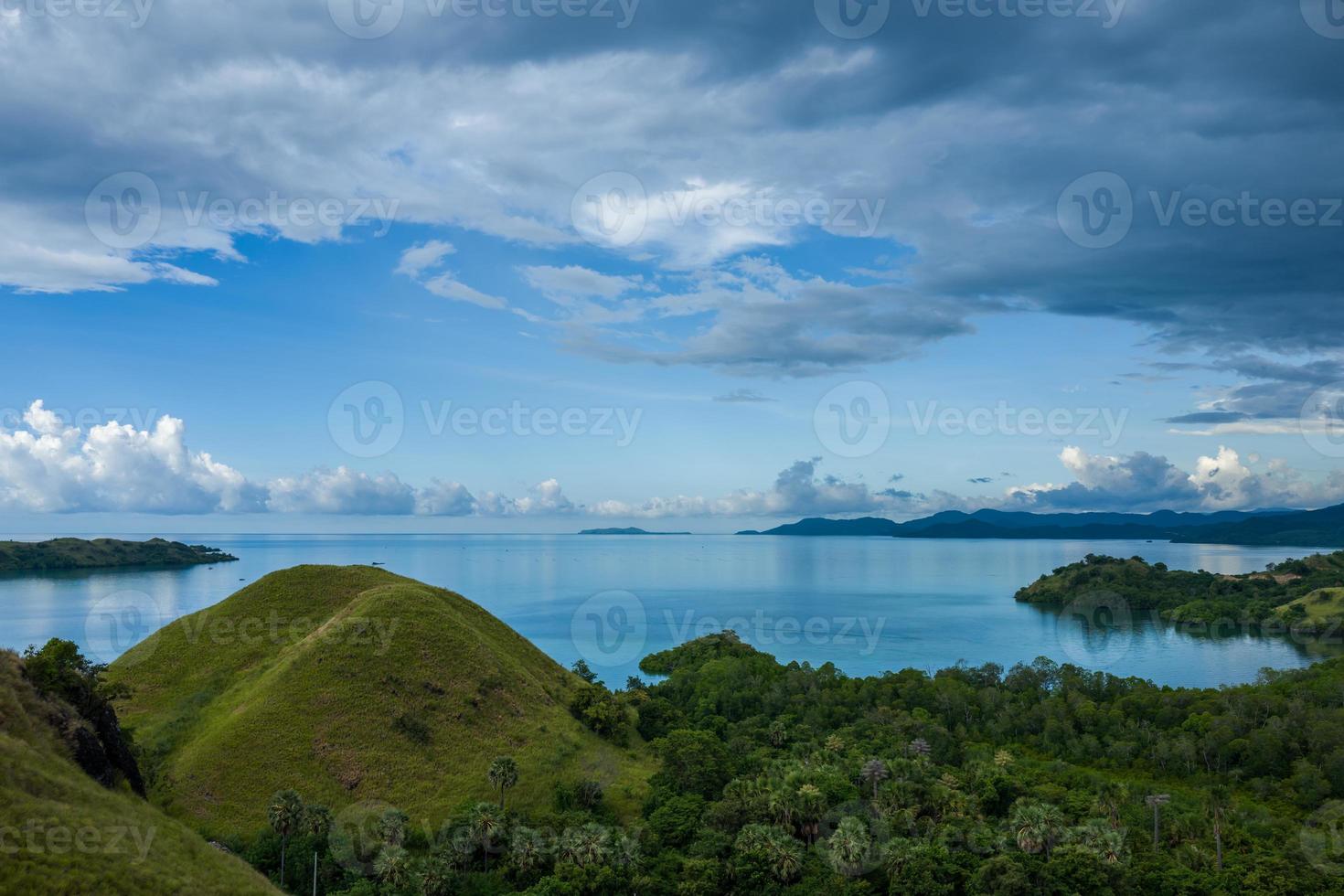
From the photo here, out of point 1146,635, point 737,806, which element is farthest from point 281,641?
point 1146,635

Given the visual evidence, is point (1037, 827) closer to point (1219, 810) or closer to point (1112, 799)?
point (1112, 799)

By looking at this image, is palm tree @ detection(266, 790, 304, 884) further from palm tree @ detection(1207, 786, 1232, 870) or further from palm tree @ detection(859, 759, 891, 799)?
palm tree @ detection(1207, 786, 1232, 870)

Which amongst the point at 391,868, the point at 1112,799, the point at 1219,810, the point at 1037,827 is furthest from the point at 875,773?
the point at 391,868

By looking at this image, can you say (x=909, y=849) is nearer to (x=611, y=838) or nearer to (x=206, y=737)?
(x=611, y=838)

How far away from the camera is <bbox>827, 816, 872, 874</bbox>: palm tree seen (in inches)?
2003

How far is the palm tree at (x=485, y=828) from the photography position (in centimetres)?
5350

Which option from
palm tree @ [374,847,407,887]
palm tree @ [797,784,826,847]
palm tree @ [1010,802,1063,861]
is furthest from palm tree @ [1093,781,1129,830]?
palm tree @ [374,847,407,887]

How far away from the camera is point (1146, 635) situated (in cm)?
18262

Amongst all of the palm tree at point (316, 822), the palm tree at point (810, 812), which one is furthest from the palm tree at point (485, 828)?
the palm tree at point (810, 812)

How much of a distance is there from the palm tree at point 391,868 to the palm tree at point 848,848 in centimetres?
2763

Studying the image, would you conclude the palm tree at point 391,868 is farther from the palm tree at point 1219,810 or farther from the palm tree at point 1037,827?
the palm tree at point 1219,810

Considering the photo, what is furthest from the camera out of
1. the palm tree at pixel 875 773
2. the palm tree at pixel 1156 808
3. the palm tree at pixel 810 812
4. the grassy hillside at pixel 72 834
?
the palm tree at pixel 875 773

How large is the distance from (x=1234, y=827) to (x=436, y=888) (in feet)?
195

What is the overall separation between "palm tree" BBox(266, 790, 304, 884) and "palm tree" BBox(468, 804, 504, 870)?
38.4 ft
